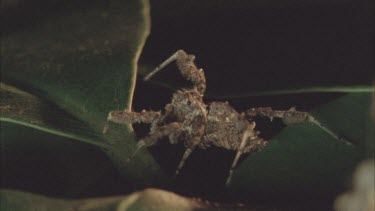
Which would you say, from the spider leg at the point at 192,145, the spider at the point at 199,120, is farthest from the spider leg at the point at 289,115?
the spider leg at the point at 192,145

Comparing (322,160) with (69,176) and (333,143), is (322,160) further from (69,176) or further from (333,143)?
(69,176)

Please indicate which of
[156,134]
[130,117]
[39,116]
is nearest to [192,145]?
[156,134]

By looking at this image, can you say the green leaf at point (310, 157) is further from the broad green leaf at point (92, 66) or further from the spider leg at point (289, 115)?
the broad green leaf at point (92, 66)

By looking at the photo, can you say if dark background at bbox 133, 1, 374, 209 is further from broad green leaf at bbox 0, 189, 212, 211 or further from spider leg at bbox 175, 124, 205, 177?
broad green leaf at bbox 0, 189, 212, 211

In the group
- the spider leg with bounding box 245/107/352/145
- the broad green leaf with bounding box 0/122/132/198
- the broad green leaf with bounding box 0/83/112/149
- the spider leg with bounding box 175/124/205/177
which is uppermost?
the spider leg with bounding box 245/107/352/145

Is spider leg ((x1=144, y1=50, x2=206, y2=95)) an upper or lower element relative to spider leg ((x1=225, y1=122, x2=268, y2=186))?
upper

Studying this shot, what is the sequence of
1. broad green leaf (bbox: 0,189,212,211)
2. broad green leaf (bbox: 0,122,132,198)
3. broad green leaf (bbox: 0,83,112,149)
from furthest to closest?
broad green leaf (bbox: 0,122,132,198) → broad green leaf (bbox: 0,83,112,149) → broad green leaf (bbox: 0,189,212,211)

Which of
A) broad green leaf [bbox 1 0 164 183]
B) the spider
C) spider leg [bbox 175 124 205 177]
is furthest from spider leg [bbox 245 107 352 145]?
broad green leaf [bbox 1 0 164 183]

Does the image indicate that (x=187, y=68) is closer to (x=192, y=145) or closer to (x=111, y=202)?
(x=192, y=145)

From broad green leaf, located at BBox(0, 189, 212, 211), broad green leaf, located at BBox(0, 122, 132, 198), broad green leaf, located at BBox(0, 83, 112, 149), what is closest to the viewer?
broad green leaf, located at BBox(0, 189, 212, 211)
